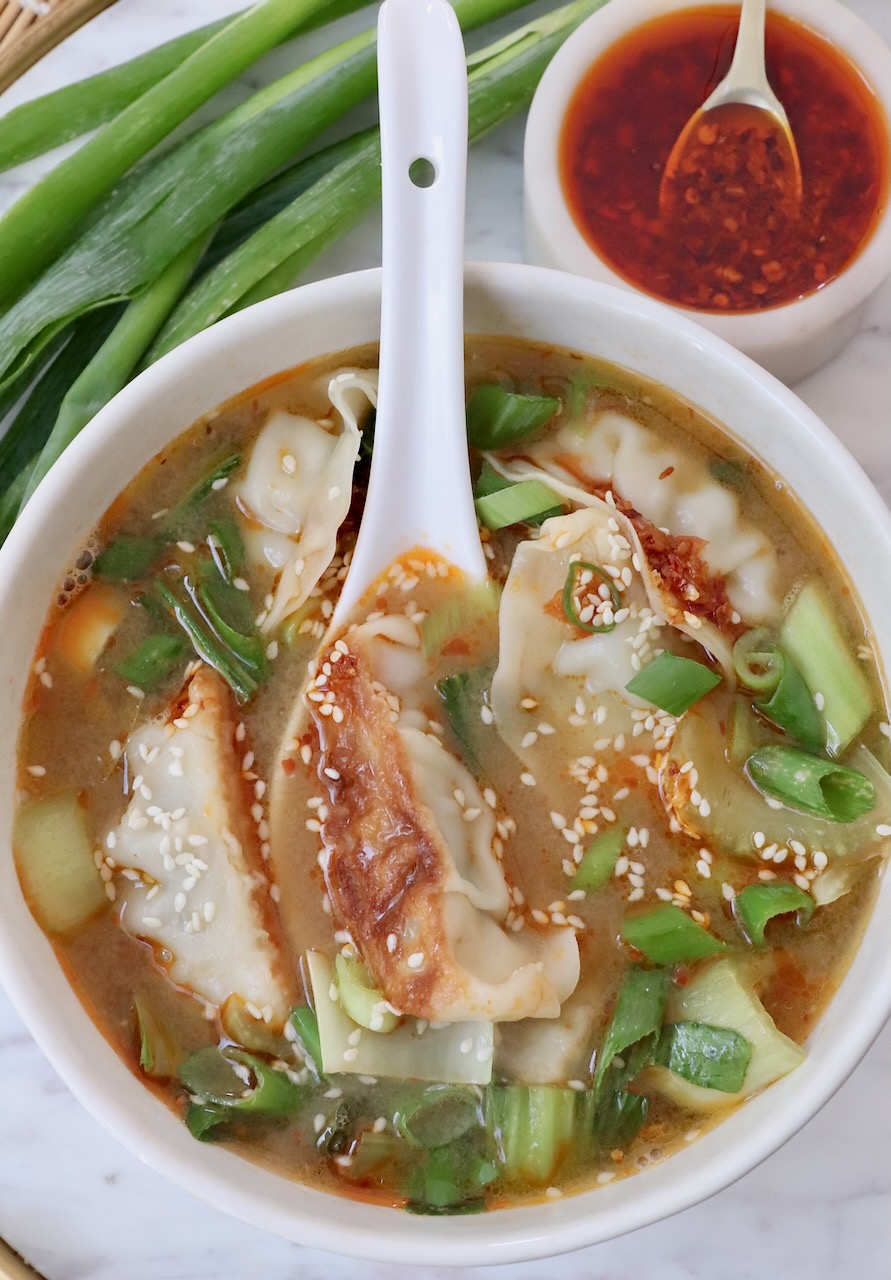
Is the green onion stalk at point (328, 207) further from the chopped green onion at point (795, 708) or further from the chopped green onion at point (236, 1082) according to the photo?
the chopped green onion at point (236, 1082)

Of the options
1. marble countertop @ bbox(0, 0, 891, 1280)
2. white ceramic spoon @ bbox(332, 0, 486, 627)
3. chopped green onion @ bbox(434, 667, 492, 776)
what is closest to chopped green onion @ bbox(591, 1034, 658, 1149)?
marble countertop @ bbox(0, 0, 891, 1280)

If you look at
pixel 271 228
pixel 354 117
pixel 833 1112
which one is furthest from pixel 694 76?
pixel 833 1112

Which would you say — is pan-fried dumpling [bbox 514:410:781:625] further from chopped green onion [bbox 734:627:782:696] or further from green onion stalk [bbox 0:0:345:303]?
green onion stalk [bbox 0:0:345:303]

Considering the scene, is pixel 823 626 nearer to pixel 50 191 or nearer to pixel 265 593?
pixel 265 593

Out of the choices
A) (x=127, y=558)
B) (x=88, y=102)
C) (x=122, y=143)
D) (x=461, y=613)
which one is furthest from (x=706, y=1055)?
(x=88, y=102)

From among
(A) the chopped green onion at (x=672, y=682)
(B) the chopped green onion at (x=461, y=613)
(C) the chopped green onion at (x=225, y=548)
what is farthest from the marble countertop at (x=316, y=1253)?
(B) the chopped green onion at (x=461, y=613)

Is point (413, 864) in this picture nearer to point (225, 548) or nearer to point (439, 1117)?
point (439, 1117)
